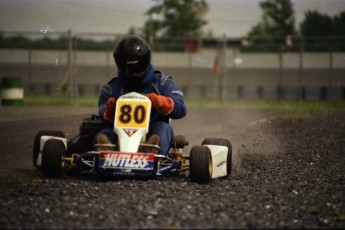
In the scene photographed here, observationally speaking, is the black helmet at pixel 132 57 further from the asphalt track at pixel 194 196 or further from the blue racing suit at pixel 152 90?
the asphalt track at pixel 194 196

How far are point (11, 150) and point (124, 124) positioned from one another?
332cm

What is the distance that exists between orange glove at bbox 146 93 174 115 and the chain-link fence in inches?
609

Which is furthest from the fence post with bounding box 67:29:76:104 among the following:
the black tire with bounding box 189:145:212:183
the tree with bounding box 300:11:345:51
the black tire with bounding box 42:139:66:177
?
the black tire with bounding box 189:145:212:183

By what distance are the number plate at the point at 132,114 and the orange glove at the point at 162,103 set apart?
88mm

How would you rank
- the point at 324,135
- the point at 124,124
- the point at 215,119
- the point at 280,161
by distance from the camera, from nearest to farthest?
the point at 124,124
the point at 280,161
the point at 324,135
the point at 215,119

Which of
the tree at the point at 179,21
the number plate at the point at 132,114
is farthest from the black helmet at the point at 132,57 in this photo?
the tree at the point at 179,21

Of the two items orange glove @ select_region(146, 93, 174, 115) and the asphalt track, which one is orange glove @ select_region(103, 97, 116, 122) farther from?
the asphalt track

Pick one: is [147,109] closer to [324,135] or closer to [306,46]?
[324,135]

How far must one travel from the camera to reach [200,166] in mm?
7469

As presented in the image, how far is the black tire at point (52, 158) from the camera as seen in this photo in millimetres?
7648

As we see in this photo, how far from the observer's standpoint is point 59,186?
700 centimetres

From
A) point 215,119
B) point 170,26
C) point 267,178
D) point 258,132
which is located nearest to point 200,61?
point 170,26

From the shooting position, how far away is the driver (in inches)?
309

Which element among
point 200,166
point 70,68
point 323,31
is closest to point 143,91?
point 200,166
